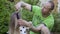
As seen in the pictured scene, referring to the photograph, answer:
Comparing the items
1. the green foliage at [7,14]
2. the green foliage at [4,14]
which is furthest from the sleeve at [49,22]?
the green foliage at [4,14]

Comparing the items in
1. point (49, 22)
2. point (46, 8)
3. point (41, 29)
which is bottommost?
point (41, 29)

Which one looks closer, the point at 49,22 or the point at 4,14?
the point at 49,22

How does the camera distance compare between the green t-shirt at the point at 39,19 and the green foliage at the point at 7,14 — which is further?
the green foliage at the point at 7,14

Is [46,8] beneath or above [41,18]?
above

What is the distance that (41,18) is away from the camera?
3.41m

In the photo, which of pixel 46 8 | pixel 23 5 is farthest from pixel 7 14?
pixel 46 8

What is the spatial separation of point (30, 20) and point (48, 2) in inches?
19.6

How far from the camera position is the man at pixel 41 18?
3377 millimetres

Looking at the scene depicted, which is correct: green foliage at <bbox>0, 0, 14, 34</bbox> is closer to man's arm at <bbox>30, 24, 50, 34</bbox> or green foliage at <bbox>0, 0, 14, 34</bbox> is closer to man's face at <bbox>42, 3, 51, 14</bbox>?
man's arm at <bbox>30, 24, 50, 34</bbox>

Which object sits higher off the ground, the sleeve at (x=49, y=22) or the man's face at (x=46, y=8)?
the man's face at (x=46, y=8)

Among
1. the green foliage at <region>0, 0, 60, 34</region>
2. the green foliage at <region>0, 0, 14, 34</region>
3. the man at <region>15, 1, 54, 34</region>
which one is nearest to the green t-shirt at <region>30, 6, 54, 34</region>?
the man at <region>15, 1, 54, 34</region>

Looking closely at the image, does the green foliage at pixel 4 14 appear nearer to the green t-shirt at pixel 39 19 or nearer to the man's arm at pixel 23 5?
the man's arm at pixel 23 5

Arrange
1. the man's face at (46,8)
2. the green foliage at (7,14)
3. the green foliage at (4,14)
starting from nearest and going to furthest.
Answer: the man's face at (46,8), the green foliage at (7,14), the green foliage at (4,14)

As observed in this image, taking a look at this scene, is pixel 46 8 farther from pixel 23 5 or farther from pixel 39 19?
pixel 23 5
